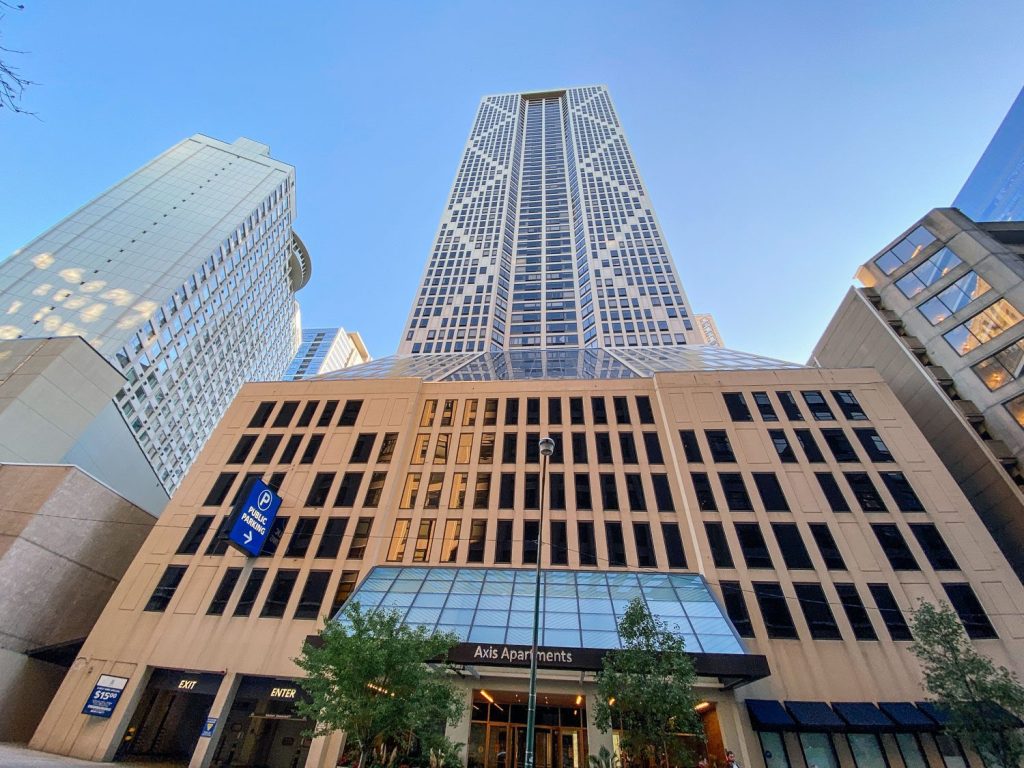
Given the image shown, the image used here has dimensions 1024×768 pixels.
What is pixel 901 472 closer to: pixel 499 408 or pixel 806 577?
pixel 806 577

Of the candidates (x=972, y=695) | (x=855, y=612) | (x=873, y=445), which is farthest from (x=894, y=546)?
(x=972, y=695)

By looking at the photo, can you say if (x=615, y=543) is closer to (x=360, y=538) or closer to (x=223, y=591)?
(x=360, y=538)

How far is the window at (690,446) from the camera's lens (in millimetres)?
30202

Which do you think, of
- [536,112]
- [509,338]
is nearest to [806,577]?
[509,338]

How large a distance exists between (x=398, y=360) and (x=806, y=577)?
4260 centimetres

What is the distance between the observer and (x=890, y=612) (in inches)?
913

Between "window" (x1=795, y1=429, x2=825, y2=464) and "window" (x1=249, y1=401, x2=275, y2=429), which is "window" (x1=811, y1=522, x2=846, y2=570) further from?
"window" (x1=249, y1=401, x2=275, y2=429)

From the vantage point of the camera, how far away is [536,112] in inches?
6324

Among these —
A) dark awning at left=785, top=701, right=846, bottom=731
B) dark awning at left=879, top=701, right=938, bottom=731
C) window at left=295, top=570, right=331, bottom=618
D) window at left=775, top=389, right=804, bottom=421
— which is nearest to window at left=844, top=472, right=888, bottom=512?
window at left=775, top=389, right=804, bottom=421

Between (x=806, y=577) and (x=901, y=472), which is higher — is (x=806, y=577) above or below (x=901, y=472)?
below

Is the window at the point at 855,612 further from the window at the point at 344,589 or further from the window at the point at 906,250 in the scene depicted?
the window at the point at 906,250

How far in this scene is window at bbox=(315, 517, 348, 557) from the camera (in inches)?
1103

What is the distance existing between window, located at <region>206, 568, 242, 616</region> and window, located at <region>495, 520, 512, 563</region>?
606 inches

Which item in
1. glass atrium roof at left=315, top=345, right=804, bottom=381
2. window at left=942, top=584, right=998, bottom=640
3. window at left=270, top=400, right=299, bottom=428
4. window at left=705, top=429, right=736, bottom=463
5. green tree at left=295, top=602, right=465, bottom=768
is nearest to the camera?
green tree at left=295, top=602, right=465, bottom=768
